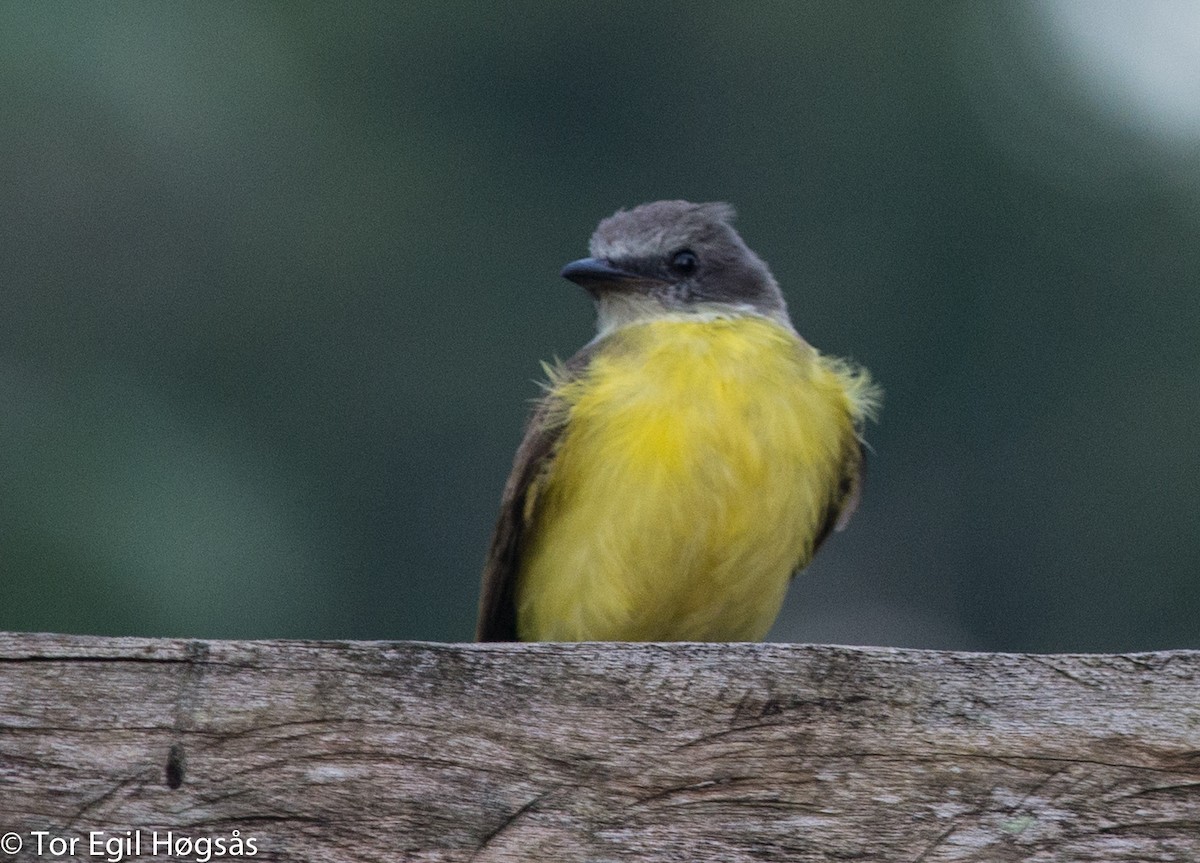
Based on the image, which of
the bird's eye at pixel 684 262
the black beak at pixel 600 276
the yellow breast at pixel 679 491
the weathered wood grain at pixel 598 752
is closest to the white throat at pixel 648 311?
the black beak at pixel 600 276

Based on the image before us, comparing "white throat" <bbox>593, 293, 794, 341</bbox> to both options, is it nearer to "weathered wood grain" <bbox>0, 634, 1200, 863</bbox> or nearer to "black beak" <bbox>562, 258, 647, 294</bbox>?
"black beak" <bbox>562, 258, 647, 294</bbox>

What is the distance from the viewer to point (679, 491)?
4559 mm

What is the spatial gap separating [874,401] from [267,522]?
796 cm

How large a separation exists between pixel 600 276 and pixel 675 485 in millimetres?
1009

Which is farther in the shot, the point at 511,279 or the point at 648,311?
the point at 511,279

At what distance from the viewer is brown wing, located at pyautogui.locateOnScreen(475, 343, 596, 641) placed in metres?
4.78

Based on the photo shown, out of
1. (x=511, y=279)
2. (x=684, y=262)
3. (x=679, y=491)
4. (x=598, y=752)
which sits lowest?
(x=598, y=752)

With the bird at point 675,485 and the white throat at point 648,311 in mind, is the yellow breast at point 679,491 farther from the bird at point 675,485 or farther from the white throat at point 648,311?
the white throat at point 648,311

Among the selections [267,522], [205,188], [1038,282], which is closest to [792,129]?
[1038,282]

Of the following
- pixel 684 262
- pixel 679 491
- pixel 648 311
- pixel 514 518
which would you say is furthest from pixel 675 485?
pixel 684 262

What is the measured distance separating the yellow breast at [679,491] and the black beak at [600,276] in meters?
0.43

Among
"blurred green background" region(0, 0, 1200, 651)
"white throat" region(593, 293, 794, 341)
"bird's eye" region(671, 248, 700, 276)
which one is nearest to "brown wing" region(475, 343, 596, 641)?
"white throat" region(593, 293, 794, 341)

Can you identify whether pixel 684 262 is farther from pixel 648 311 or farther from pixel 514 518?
pixel 514 518

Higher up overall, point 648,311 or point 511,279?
point 511,279
